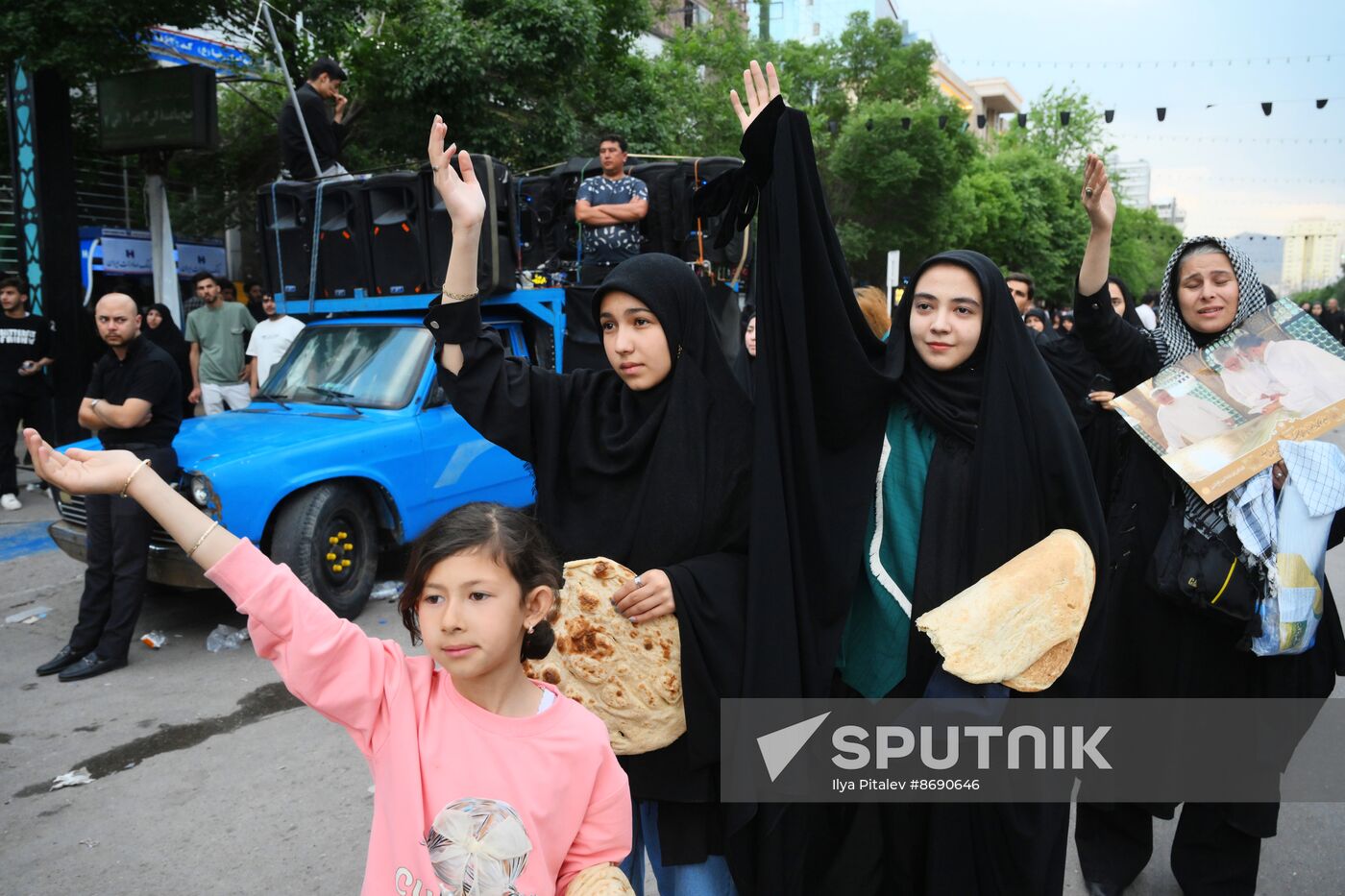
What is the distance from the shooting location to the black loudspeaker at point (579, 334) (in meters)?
6.90

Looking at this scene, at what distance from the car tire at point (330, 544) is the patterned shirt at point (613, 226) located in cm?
249

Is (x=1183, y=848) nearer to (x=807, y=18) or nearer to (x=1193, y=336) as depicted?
(x=1193, y=336)

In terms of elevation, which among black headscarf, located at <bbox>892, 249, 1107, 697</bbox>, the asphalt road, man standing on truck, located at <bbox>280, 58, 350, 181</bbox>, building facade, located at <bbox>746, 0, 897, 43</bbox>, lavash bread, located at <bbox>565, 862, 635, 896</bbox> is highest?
building facade, located at <bbox>746, 0, 897, 43</bbox>

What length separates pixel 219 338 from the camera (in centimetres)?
928

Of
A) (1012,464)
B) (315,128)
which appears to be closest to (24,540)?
(315,128)

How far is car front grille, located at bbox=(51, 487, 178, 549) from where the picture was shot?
564 cm

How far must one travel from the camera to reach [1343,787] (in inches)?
160

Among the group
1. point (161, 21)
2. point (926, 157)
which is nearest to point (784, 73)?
point (926, 157)

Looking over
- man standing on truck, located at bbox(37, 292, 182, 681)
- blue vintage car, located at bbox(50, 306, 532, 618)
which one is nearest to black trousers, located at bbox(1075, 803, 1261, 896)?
blue vintage car, located at bbox(50, 306, 532, 618)

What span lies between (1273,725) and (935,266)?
1826mm

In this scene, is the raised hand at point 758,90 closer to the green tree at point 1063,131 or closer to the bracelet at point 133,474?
the bracelet at point 133,474

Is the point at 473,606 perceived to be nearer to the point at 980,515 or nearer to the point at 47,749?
the point at 980,515

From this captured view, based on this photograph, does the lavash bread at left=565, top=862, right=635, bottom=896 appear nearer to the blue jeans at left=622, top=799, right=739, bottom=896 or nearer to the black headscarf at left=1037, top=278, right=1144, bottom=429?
the blue jeans at left=622, top=799, right=739, bottom=896

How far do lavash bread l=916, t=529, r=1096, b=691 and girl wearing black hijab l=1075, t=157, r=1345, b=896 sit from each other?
3.37ft
